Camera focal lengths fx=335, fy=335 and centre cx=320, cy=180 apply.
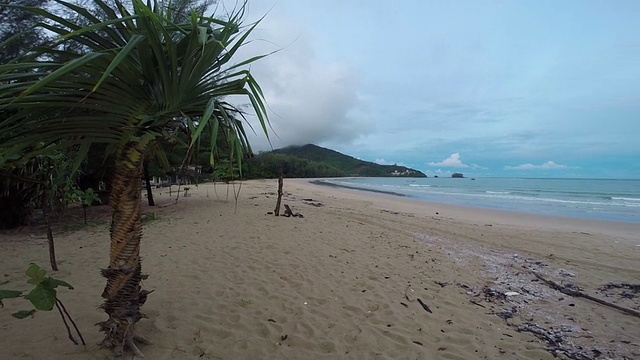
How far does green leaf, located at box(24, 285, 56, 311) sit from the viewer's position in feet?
6.67

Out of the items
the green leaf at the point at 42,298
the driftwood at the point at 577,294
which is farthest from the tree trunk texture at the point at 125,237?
the driftwood at the point at 577,294

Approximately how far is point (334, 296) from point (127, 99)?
11.1 feet

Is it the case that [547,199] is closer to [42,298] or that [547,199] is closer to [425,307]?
[425,307]

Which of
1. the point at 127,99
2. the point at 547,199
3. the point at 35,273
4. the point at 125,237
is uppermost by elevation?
the point at 127,99

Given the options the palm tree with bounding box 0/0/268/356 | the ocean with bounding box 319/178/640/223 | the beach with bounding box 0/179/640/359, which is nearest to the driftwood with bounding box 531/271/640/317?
→ the beach with bounding box 0/179/640/359

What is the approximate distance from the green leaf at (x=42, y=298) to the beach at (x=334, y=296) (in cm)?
90

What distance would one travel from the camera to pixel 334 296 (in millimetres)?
4422

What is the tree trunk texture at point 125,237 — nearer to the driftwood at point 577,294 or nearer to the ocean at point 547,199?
the driftwood at point 577,294

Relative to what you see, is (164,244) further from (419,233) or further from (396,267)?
(419,233)

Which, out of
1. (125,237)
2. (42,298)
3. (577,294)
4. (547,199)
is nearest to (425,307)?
(577,294)

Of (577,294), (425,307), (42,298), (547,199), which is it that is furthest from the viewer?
(547,199)

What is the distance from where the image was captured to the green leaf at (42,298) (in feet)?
6.67

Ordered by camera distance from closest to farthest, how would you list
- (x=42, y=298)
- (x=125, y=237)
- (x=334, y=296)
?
(x=42, y=298)
(x=125, y=237)
(x=334, y=296)

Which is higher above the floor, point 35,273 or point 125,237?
point 125,237
